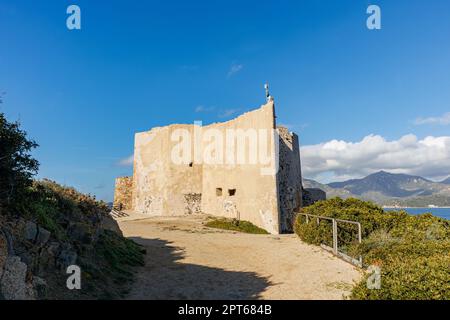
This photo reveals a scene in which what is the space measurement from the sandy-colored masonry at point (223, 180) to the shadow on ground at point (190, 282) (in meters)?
11.1

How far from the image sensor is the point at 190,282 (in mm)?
8766

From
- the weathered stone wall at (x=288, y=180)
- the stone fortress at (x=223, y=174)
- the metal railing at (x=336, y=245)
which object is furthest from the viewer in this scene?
the weathered stone wall at (x=288, y=180)

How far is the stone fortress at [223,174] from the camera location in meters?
21.5

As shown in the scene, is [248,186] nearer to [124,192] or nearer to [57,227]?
[57,227]

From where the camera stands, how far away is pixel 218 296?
7.67 m

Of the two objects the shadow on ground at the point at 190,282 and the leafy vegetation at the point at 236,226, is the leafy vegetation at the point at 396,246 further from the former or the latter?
the leafy vegetation at the point at 236,226

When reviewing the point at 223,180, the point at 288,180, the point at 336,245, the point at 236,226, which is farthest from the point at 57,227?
the point at 223,180

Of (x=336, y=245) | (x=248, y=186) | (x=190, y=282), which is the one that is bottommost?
(x=190, y=282)

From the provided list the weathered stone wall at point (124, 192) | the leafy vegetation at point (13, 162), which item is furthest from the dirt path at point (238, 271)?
the weathered stone wall at point (124, 192)

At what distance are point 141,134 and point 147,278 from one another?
85.2 feet

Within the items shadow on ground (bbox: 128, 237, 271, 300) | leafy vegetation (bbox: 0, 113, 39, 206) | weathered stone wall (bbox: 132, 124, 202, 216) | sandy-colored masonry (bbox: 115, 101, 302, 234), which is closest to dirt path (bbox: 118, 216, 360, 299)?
shadow on ground (bbox: 128, 237, 271, 300)

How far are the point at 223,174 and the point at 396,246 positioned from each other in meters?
17.5

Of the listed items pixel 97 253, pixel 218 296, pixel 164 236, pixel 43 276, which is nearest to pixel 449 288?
pixel 218 296
